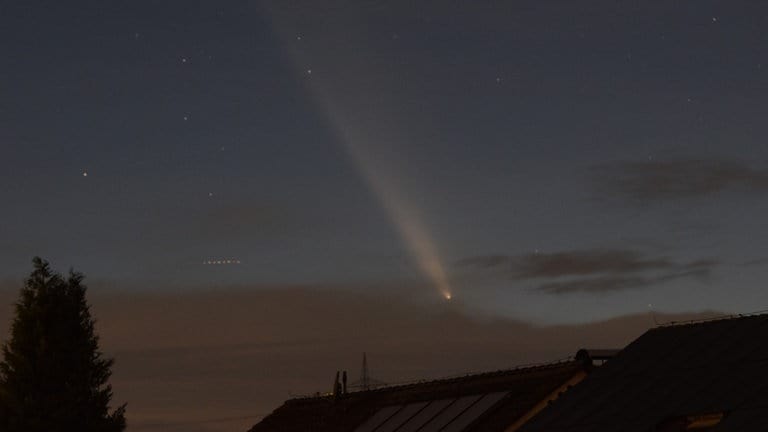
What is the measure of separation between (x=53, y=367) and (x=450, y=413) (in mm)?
21788

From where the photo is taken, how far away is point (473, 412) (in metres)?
43.0

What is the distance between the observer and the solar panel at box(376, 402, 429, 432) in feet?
152

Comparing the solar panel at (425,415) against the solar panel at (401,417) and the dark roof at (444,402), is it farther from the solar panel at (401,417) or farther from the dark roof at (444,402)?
the solar panel at (401,417)

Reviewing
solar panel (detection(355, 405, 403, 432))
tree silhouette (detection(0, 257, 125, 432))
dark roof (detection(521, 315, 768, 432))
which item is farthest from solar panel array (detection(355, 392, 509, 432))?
tree silhouette (detection(0, 257, 125, 432))

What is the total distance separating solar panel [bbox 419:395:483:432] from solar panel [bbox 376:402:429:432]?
79.9 inches

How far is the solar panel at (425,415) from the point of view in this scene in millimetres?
44625

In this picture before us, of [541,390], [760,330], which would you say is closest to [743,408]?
[760,330]

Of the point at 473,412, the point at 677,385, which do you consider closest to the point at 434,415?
the point at 473,412

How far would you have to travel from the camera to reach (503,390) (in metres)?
44.0

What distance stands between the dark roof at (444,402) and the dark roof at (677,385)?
391cm

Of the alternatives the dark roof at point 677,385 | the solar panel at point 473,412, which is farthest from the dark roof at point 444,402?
the dark roof at point 677,385

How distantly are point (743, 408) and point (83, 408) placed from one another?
35.7 metres

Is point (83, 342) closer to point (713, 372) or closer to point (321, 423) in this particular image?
point (321, 423)

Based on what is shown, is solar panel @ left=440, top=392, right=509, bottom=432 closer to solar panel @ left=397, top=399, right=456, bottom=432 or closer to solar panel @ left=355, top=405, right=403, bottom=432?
solar panel @ left=397, top=399, right=456, bottom=432
